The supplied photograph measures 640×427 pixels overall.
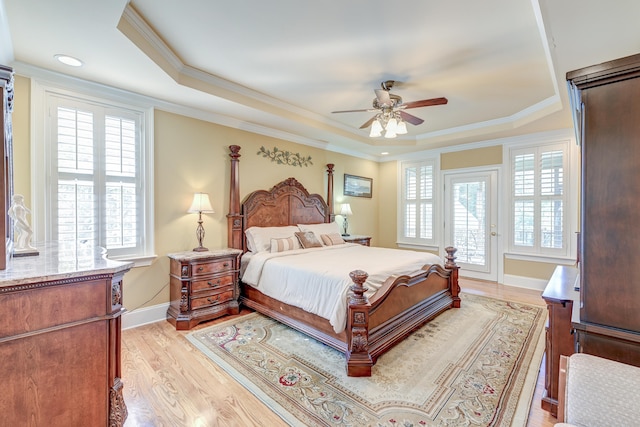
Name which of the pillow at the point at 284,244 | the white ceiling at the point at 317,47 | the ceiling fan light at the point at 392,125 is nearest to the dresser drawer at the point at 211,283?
the pillow at the point at 284,244

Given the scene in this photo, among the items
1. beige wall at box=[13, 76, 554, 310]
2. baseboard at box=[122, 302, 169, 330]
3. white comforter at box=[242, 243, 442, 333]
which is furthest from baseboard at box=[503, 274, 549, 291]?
baseboard at box=[122, 302, 169, 330]

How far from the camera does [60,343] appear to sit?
1361mm

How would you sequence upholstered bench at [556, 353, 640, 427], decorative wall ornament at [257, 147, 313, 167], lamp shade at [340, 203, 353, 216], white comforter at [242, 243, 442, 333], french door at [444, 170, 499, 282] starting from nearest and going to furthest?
upholstered bench at [556, 353, 640, 427]
white comforter at [242, 243, 442, 333]
decorative wall ornament at [257, 147, 313, 167]
french door at [444, 170, 499, 282]
lamp shade at [340, 203, 353, 216]

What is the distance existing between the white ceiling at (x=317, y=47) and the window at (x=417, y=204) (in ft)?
7.17

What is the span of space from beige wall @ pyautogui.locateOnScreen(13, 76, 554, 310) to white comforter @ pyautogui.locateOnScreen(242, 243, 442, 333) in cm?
94

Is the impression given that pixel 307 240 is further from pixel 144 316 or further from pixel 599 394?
pixel 599 394

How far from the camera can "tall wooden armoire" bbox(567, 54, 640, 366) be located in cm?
106

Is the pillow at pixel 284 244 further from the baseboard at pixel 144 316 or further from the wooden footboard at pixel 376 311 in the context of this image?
the baseboard at pixel 144 316

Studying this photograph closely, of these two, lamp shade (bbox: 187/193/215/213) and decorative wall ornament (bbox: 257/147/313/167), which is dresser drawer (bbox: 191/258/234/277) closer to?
lamp shade (bbox: 187/193/215/213)

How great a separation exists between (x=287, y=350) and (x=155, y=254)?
6.29 ft

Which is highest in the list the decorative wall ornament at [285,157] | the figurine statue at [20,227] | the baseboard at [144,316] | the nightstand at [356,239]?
the decorative wall ornament at [285,157]

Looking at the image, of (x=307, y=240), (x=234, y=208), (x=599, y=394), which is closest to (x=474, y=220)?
(x=307, y=240)

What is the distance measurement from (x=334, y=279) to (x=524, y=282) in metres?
3.99

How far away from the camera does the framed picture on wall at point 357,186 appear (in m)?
5.85
